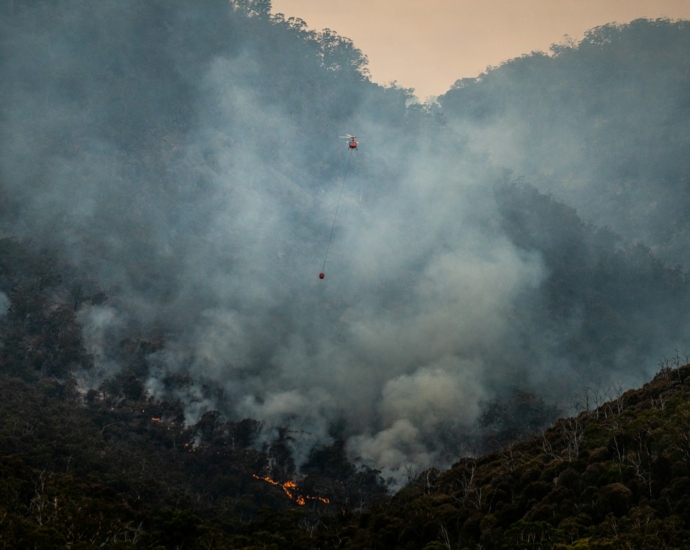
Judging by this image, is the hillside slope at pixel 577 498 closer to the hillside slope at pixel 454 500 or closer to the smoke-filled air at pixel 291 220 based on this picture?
the hillside slope at pixel 454 500

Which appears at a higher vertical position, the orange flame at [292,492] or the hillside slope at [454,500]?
the orange flame at [292,492]

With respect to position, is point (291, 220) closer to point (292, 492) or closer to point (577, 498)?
point (292, 492)

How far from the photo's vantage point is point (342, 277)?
16138 cm

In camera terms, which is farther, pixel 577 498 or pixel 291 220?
pixel 291 220

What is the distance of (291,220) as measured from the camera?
6693 inches

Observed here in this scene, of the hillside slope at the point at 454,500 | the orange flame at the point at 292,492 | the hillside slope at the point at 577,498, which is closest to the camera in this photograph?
the hillside slope at the point at 577,498

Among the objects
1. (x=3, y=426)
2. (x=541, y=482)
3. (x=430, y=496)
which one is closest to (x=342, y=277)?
(x=3, y=426)

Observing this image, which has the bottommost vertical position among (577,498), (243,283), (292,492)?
(577,498)

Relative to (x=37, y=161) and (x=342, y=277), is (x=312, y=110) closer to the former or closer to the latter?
(x=342, y=277)

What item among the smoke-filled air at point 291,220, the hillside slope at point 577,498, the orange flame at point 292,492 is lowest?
the hillside slope at point 577,498

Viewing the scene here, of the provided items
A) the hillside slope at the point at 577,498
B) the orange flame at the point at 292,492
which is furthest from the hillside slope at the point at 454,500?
the orange flame at the point at 292,492

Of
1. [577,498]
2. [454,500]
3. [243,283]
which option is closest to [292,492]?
[243,283]

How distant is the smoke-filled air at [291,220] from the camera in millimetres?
141375

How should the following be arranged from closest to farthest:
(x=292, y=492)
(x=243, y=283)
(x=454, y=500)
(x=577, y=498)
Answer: (x=577, y=498) → (x=454, y=500) → (x=292, y=492) → (x=243, y=283)
